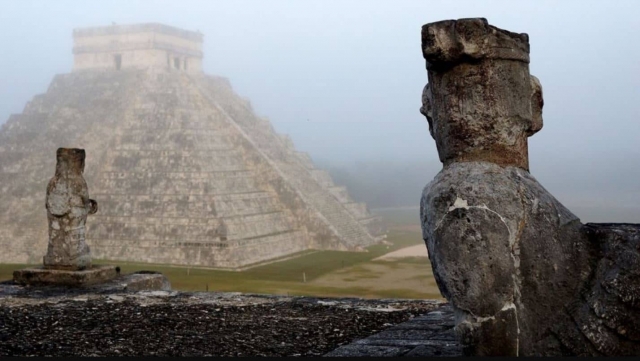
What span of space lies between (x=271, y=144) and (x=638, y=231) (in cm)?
4538

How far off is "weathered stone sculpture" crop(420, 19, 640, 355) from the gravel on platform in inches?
121

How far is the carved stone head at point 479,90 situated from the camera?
3947 millimetres

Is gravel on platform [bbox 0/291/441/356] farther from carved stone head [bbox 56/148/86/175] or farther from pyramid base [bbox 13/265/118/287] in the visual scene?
carved stone head [bbox 56/148/86/175]

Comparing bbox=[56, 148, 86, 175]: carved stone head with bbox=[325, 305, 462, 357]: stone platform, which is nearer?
bbox=[325, 305, 462, 357]: stone platform

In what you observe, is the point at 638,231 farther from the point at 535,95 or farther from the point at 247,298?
the point at 247,298

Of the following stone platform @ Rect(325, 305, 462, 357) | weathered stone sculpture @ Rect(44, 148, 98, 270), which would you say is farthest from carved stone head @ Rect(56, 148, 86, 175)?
stone platform @ Rect(325, 305, 462, 357)

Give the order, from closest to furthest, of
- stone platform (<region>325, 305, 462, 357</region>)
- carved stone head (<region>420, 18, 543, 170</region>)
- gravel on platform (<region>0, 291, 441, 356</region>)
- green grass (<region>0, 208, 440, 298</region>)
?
carved stone head (<region>420, 18, 543, 170</region>), stone platform (<region>325, 305, 462, 357</region>), gravel on platform (<region>0, 291, 441, 356</region>), green grass (<region>0, 208, 440, 298</region>)

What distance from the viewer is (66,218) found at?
1213 centimetres

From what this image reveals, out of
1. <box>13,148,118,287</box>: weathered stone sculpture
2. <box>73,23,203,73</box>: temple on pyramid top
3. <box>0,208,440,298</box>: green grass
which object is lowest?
<box>0,208,440,298</box>: green grass

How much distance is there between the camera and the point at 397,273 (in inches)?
1174

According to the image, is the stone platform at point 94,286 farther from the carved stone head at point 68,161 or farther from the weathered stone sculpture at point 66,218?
the carved stone head at point 68,161

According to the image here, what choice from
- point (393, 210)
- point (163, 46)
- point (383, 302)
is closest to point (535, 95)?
point (383, 302)

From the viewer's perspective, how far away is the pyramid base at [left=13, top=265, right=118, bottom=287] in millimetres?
11594

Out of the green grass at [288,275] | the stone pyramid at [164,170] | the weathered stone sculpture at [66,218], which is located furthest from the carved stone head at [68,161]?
the stone pyramid at [164,170]
